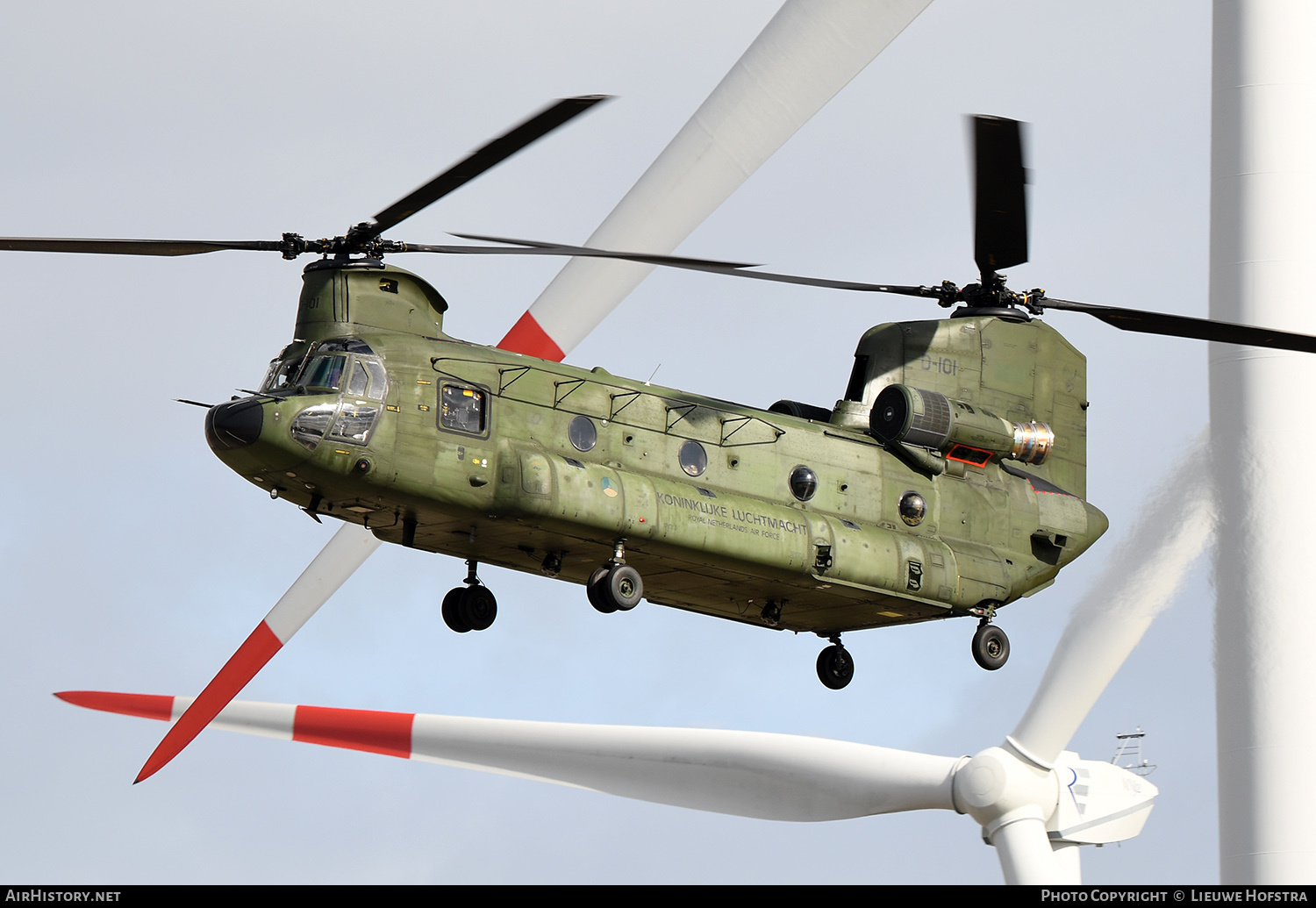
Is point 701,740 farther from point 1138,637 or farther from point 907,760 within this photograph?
point 1138,637

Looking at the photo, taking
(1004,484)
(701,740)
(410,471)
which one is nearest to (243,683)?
(701,740)

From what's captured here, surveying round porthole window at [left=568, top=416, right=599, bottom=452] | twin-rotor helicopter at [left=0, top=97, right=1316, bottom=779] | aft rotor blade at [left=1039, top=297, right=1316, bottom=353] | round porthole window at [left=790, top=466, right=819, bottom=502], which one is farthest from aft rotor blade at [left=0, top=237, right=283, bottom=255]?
aft rotor blade at [left=1039, top=297, right=1316, bottom=353]

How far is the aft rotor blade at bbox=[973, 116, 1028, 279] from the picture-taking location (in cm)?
3178

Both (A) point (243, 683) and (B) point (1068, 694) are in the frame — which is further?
A: (A) point (243, 683)

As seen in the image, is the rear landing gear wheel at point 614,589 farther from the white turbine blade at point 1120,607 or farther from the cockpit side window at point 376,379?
the white turbine blade at point 1120,607

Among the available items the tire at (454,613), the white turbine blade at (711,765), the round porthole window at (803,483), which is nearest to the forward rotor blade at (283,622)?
the white turbine blade at (711,765)

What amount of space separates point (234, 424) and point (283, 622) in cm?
1215

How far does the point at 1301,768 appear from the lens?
30406mm

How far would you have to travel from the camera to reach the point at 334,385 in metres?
29.3

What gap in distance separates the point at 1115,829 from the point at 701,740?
8.29 m

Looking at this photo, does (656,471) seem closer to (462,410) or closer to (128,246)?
(462,410)

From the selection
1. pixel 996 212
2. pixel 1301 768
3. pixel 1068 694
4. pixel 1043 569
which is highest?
pixel 996 212

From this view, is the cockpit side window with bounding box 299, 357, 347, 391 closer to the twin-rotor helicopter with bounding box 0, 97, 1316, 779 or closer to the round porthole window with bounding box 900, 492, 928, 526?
the twin-rotor helicopter with bounding box 0, 97, 1316, 779

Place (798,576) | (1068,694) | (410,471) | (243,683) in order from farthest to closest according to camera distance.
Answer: (243,683) → (1068,694) → (798,576) → (410,471)
